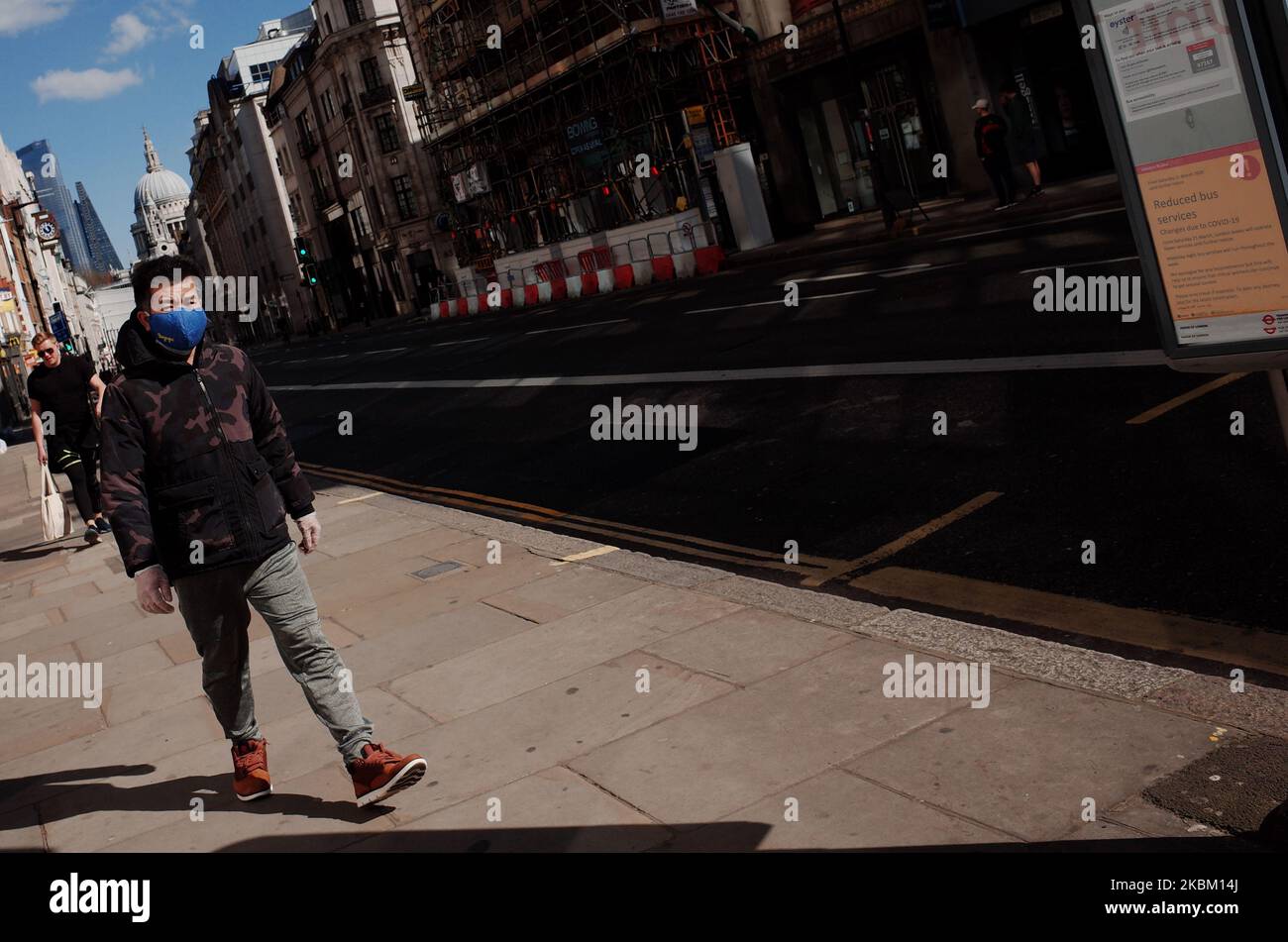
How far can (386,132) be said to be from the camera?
65500 millimetres

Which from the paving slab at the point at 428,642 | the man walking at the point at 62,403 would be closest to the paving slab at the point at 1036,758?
the paving slab at the point at 428,642

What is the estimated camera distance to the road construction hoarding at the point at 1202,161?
3.33 m

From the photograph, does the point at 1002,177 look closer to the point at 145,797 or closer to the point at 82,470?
the point at 82,470

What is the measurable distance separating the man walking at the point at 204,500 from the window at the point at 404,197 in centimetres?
6336

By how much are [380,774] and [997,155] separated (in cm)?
1962

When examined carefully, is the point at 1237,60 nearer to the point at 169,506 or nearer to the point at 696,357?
the point at 169,506

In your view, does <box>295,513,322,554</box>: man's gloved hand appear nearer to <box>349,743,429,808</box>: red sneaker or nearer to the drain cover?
<box>349,743,429,808</box>: red sneaker

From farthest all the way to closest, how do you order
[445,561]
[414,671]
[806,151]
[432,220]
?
[432,220] < [806,151] < [445,561] < [414,671]

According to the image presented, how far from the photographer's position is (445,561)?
8.45 metres

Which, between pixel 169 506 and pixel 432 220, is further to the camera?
pixel 432 220

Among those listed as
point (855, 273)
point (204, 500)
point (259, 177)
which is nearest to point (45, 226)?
point (259, 177)
